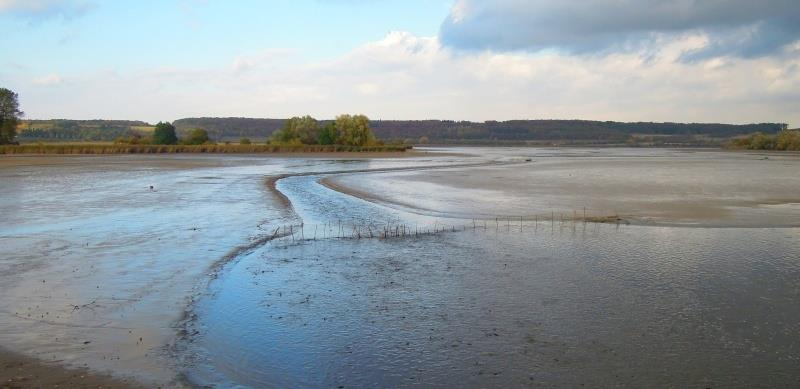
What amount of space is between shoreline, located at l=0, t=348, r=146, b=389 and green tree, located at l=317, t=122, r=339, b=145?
88.0 m

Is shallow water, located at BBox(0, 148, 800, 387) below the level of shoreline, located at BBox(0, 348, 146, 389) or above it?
below

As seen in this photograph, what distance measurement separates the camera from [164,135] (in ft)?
286

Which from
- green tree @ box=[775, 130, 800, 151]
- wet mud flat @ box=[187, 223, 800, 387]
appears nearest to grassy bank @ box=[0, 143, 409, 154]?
green tree @ box=[775, 130, 800, 151]

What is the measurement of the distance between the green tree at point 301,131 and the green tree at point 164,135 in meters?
16.6

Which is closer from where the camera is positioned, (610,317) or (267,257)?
(610,317)

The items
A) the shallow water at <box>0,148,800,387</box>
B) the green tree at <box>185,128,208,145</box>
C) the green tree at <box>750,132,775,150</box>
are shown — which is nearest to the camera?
the shallow water at <box>0,148,800,387</box>

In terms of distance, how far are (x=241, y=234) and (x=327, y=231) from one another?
228 centimetres

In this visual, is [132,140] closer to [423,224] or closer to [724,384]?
[423,224]

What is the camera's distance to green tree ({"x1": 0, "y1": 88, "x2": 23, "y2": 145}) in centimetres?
7243

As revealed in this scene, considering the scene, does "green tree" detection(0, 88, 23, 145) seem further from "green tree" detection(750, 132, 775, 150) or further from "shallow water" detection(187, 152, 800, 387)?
"green tree" detection(750, 132, 775, 150)

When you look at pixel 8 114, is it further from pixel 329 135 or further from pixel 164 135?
pixel 329 135

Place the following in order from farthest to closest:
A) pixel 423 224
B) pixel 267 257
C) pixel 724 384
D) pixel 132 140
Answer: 1. pixel 132 140
2. pixel 423 224
3. pixel 267 257
4. pixel 724 384

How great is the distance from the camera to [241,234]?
15.4 meters

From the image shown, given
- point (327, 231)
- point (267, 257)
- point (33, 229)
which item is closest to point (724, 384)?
point (267, 257)
